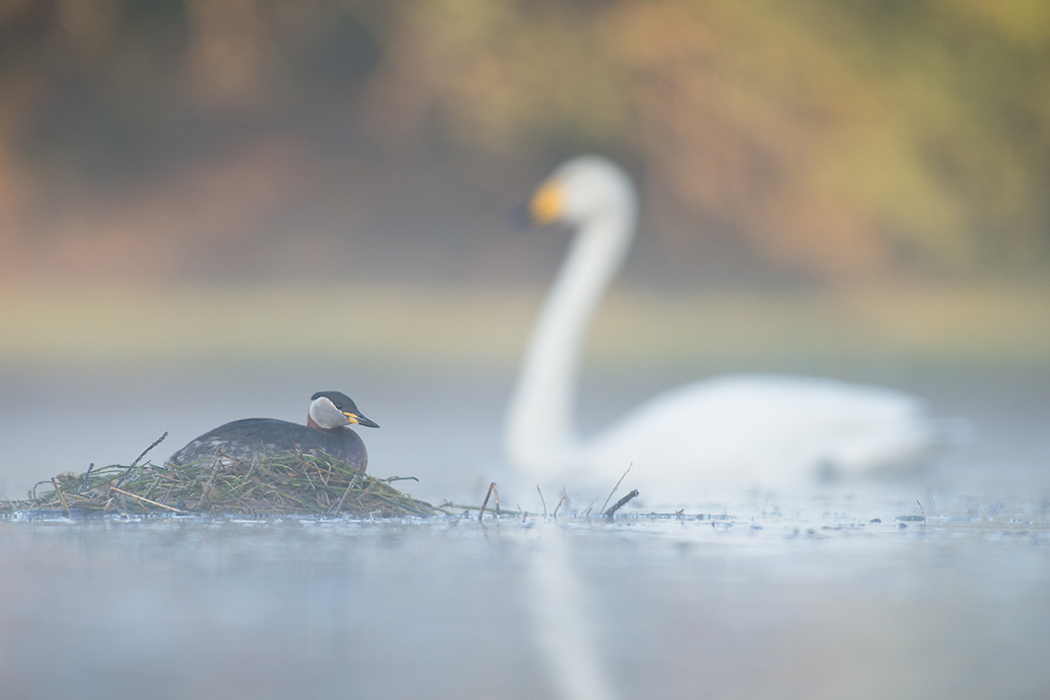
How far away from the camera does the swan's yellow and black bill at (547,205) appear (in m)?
6.42

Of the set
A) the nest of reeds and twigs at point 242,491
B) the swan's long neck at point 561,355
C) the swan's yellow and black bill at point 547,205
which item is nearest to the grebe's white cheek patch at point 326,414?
the nest of reeds and twigs at point 242,491

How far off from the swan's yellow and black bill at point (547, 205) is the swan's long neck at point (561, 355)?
0.17 meters

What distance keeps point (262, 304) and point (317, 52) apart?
2786 mm

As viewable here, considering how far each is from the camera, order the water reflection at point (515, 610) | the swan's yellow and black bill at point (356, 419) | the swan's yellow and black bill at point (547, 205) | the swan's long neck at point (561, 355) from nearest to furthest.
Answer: the water reflection at point (515, 610), the swan's yellow and black bill at point (356, 419), the swan's long neck at point (561, 355), the swan's yellow and black bill at point (547, 205)

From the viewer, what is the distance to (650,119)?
14492mm

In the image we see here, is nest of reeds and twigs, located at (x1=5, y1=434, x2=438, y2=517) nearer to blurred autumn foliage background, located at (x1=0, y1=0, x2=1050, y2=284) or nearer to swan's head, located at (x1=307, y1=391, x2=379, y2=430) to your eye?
swan's head, located at (x1=307, y1=391, x2=379, y2=430)

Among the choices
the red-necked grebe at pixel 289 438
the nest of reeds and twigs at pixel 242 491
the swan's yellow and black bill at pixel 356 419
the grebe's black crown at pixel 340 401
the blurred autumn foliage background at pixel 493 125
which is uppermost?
the blurred autumn foliage background at pixel 493 125

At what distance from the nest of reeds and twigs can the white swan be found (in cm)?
126

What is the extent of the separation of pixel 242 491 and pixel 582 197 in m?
3.59

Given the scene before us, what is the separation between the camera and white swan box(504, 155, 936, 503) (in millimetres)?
4895

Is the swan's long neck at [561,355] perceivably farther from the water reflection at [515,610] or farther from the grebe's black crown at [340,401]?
the water reflection at [515,610]

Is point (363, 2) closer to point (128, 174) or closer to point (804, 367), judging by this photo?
point (128, 174)

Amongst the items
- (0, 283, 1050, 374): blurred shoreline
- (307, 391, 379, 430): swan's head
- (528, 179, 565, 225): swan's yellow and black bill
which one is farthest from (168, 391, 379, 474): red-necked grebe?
(0, 283, 1050, 374): blurred shoreline

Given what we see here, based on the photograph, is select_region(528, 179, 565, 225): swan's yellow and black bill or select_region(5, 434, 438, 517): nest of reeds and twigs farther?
select_region(528, 179, 565, 225): swan's yellow and black bill
